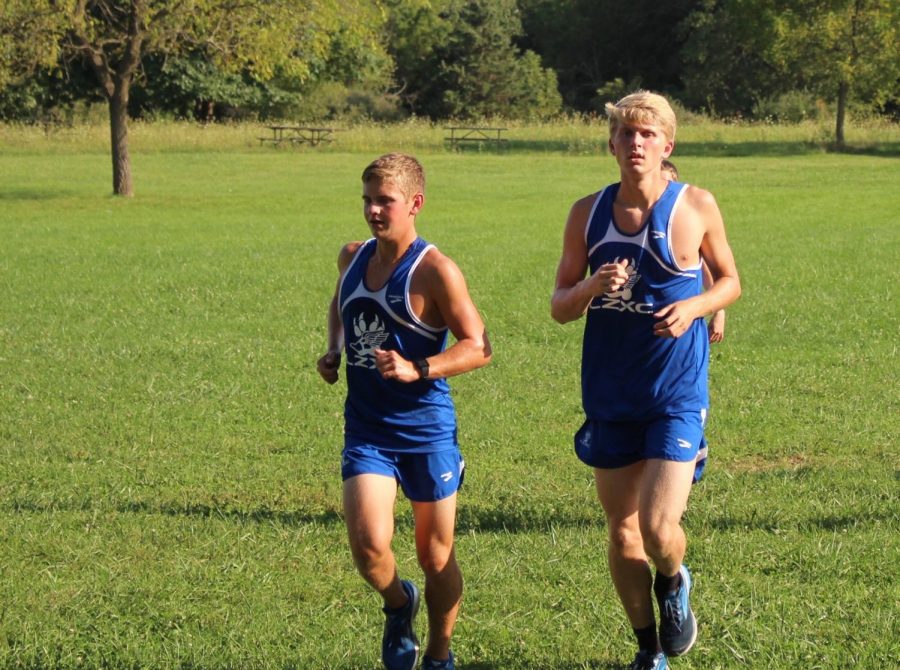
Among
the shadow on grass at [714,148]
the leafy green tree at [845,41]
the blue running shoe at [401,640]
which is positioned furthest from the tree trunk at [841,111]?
the blue running shoe at [401,640]

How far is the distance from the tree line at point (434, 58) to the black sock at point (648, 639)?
2543 cm

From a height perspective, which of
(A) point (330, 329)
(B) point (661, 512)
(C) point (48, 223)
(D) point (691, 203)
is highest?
(D) point (691, 203)

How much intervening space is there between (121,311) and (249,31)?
1570 cm

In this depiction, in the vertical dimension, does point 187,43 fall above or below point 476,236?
above

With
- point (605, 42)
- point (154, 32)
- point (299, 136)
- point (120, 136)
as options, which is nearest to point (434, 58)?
point (605, 42)

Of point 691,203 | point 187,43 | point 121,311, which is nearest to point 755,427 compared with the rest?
point 691,203

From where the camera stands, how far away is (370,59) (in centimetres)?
7338

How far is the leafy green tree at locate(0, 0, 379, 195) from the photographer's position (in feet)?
91.0

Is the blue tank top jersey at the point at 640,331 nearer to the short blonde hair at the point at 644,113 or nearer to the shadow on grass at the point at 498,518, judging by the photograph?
A: the short blonde hair at the point at 644,113

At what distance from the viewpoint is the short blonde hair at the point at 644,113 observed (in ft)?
15.0

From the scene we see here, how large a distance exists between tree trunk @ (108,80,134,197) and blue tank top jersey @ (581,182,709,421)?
26166 mm

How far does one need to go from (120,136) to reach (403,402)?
27.1 m

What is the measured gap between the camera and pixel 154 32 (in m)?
28.9

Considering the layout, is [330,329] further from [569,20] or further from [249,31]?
[569,20]
